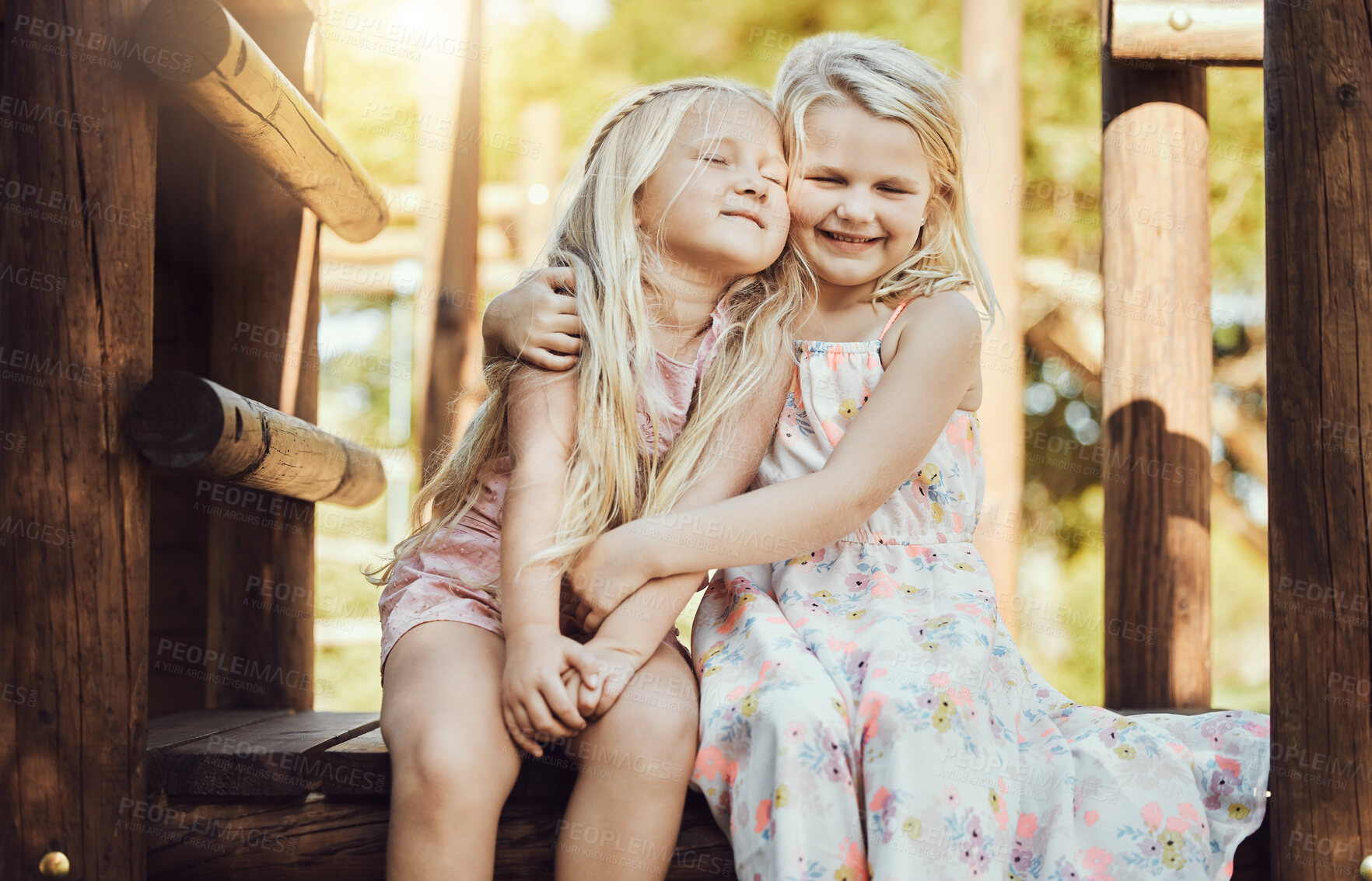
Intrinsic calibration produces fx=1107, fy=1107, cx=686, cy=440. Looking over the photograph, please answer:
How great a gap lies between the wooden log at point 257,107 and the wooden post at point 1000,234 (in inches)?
102

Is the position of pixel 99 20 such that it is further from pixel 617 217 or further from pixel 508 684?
pixel 508 684

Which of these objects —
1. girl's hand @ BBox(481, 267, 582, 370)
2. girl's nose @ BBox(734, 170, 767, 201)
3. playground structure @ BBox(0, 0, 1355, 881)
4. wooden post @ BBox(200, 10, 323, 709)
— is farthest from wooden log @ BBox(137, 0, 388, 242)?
girl's nose @ BBox(734, 170, 767, 201)

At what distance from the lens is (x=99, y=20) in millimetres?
1665

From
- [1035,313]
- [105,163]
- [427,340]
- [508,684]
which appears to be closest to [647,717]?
[508,684]

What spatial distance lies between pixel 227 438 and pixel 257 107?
67 centimetres

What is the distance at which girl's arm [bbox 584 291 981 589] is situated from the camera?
1695mm

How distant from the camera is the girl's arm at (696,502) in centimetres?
166

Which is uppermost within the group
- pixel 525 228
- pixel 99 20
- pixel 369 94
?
pixel 369 94

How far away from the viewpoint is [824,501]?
5.66ft

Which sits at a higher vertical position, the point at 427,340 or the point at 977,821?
the point at 427,340

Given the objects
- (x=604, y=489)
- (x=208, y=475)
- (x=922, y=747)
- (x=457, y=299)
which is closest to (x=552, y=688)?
(x=604, y=489)

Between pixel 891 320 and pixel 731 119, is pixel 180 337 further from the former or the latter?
pixel 891 320

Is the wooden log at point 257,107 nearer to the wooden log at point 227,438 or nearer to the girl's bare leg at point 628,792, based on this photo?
the wooden log at point 227,438

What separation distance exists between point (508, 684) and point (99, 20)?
45.9 inches
